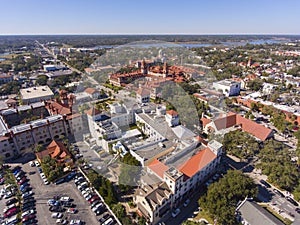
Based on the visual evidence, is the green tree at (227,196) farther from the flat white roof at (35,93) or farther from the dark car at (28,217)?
the flat white roof at (35,93)

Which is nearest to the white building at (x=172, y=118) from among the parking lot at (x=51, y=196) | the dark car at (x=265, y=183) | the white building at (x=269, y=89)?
the dark car at (x=265, y=183)

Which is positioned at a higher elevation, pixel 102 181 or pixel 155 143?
pixel 155 143

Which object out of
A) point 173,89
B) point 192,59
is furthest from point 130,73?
point 192,59

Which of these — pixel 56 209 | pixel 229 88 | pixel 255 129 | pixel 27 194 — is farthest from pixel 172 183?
pixel 229 88

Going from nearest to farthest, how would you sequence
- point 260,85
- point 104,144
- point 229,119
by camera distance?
point 104,144
point 229,119
point 260,85

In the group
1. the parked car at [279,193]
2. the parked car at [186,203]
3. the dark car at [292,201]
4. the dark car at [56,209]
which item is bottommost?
the dark car at [56,209]

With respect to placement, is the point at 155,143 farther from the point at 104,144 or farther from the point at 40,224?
the point at 40,224
